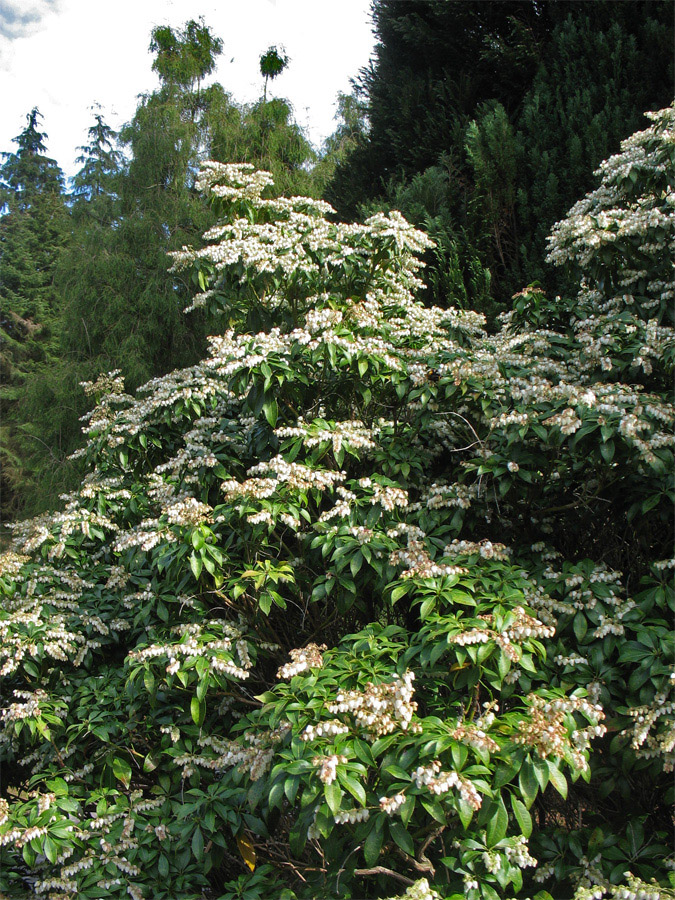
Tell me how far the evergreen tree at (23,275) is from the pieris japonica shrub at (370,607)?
11942mm

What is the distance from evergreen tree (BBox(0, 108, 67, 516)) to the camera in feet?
46.5

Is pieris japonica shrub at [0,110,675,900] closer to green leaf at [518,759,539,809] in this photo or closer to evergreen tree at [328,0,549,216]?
green leaf at [518,759,539,809]

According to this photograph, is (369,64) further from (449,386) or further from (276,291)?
(449,386)

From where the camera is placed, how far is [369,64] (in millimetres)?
6461

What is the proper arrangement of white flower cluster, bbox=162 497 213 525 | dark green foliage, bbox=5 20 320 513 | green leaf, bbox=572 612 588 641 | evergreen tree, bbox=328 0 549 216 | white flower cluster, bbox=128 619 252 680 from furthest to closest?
dark green foliage, bbox=5 20 320 513
evergreen tree, bbox=328 0 549 216
white flower cluster, bbox=162 497 213 525
white flower cluster, bbox=128 619 252 680
green leaf, bbox=572 612 588 641

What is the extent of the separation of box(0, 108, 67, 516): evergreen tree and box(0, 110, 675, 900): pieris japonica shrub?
1194 cm

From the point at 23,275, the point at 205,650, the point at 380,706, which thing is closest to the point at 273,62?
the point at 205,650

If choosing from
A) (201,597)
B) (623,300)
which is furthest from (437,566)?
(623,300)

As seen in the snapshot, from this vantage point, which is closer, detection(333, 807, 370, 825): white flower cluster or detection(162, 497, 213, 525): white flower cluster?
detection(333, 807, 370, 825): white flower cluster

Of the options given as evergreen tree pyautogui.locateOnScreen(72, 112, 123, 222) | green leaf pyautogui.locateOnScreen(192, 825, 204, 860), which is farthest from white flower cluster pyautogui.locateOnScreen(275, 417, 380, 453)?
evergreen tree pyautogui.locateOnScreen(72, 112, 123, 222)

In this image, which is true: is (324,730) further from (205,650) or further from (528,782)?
(205,650)

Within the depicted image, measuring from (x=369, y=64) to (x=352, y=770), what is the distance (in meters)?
6.76

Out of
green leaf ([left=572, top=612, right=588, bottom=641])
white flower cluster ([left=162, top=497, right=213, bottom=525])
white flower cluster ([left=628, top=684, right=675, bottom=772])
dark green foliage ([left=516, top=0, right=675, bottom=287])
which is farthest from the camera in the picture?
dark green foliage ([left=516, top=0, right=675, bottom=287])

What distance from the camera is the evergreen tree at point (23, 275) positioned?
46.5ft
